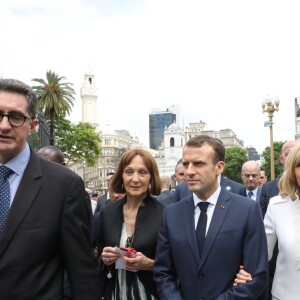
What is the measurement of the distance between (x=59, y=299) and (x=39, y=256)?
0.33 m

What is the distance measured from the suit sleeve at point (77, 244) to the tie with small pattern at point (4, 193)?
36 cm

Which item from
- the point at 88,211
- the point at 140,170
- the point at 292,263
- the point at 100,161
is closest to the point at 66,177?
the point at 88,211

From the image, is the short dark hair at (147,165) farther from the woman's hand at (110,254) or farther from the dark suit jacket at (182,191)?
the dark suit jacket at (182,191)

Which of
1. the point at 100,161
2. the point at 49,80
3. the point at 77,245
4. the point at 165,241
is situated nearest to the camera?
the point at 77,245

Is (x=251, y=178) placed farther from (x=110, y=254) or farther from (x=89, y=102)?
(x=89, y=102)

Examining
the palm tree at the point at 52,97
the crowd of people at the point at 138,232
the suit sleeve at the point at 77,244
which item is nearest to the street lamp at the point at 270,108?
the crowd of people at the point at 138,232

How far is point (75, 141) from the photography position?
6397 cm

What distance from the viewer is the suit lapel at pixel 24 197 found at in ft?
8.96

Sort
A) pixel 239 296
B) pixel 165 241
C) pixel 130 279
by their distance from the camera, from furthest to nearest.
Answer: pixel 130 279 → pixel 165 241 → pixel 239 296

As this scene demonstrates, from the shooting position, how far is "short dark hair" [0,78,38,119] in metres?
2.95

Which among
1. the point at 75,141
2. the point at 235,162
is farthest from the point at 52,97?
the point at 235,162

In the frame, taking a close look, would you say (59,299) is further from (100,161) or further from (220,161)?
(100,161)

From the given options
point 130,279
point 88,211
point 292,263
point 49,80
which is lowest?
point 130,279

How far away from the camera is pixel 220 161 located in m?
4.07
